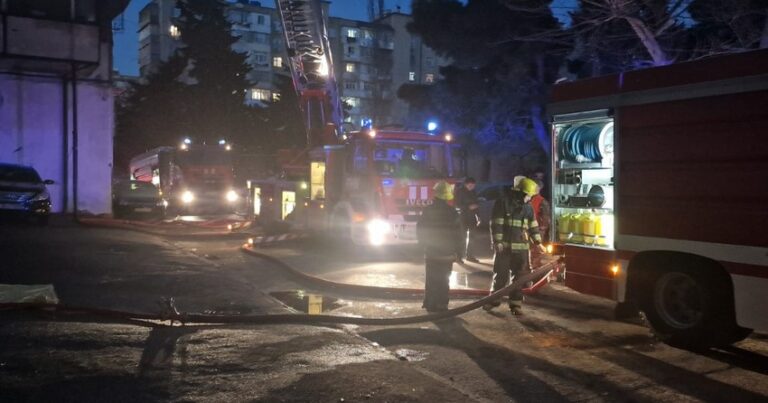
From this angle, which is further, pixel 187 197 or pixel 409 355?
pixel 187 197

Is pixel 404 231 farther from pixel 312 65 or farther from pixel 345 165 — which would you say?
pixel 312 65

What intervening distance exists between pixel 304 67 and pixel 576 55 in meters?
8.14

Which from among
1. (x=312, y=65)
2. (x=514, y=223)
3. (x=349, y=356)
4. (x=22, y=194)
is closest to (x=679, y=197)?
(x=514, y=223)

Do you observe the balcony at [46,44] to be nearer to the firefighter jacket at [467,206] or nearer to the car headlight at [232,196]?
the car headlight at [232,196]

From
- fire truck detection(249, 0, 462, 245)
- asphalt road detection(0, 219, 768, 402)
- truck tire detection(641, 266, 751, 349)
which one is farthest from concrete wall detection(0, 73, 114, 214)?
truck tire detection(641, 266, 751, 349)

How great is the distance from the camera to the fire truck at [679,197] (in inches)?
233

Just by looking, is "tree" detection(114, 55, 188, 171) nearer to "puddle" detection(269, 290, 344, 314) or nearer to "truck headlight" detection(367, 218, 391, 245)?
"truck headlight" detection(367, 218, 391, 245)

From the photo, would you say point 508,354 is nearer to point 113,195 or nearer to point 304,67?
point 304,67

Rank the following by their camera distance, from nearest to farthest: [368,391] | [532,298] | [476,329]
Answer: [368,391], [476,329], [532,298]

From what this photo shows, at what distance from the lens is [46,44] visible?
64.8 feet

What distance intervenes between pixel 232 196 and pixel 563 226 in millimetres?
19612

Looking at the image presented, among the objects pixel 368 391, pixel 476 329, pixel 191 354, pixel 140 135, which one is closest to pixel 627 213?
pixel 476 329

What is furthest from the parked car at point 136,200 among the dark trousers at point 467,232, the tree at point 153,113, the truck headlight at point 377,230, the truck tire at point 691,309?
the tree at point 153,113

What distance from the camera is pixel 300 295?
961 centimetres
